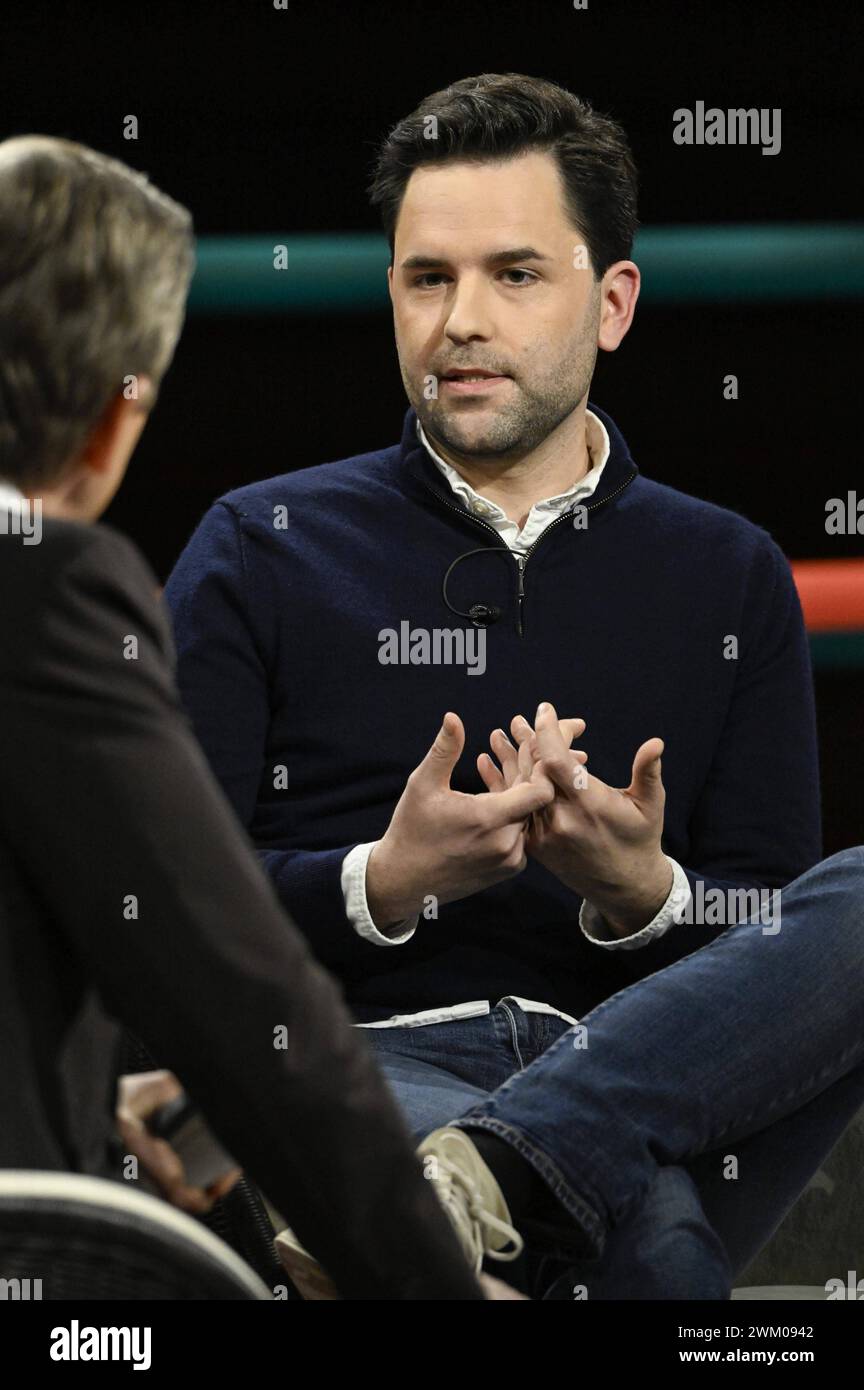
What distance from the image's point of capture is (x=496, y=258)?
1523 mm

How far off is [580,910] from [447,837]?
0.74ft

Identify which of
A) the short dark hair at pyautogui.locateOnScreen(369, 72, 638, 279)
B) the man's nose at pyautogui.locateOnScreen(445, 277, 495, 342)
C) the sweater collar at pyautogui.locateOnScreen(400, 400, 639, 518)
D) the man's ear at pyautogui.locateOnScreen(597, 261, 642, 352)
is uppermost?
the short dark hair at pyautogui.locateOnScreen(369, 72, 638, 279)

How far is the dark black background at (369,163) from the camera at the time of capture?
6.45 feet

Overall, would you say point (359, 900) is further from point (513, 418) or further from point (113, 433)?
point (113, 433)

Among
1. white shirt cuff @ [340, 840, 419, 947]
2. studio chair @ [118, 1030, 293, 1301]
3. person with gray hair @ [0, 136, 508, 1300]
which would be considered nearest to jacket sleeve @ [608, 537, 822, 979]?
white shirt cuff @ [340, 840, 419, 947]

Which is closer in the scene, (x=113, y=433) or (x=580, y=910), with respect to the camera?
(x=113, y=433)

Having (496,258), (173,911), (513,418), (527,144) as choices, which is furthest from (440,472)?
(173,911)

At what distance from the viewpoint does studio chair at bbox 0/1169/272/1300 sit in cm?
59

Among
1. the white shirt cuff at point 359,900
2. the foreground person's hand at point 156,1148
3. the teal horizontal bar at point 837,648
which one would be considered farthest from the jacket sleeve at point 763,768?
the foreground person's hand at point 156,1148

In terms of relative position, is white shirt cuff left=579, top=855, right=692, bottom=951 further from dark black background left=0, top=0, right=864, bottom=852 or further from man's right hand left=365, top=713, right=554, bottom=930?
dark black background left=0, top=0, right=864, bottom=852

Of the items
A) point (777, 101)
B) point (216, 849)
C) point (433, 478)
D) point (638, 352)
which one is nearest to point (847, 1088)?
point (433, 478)

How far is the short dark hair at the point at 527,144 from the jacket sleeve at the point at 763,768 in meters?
0.34

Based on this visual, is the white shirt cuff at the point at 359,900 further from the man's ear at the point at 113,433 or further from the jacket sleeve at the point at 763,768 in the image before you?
the man's ear at the point at 113,433

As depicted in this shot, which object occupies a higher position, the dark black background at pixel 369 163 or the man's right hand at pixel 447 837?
the dark black background at pixel 369 163
